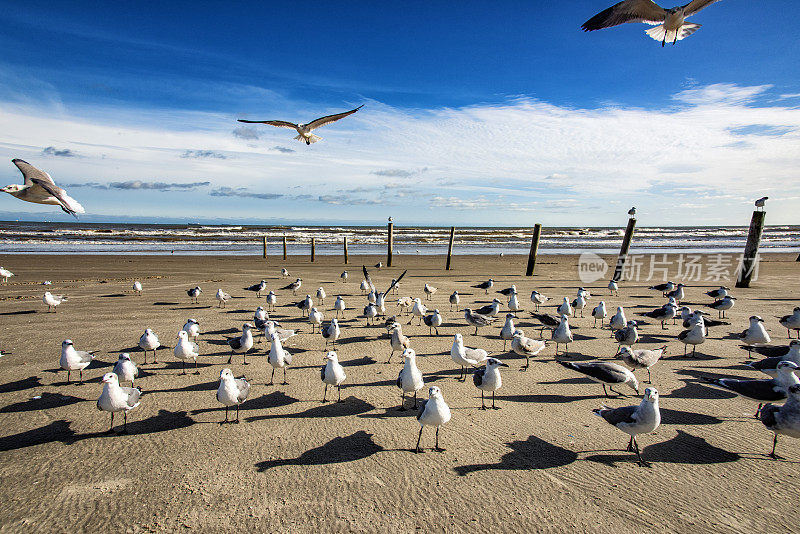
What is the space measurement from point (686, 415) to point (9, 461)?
10.5 meters

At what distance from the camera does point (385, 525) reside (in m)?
4.55

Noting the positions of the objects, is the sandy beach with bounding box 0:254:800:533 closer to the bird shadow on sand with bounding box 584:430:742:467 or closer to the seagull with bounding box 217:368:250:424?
the bird shadow on sand with bounding box 584:430:742:467

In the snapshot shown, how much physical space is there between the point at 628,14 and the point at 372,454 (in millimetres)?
13644

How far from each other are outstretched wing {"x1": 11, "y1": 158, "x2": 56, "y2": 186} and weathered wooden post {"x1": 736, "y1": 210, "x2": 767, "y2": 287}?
26335mm

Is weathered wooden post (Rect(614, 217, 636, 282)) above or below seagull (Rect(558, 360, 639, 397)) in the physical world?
above

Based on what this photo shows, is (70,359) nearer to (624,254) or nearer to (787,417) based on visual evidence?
(787,417)

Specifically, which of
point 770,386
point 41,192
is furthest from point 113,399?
point 770,386

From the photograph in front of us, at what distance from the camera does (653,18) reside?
39.1ft

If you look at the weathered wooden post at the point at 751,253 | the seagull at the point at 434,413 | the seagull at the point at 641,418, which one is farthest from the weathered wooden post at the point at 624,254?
Answer: the seagull at the point at 434,413

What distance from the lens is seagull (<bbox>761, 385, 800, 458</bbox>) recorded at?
5.53m

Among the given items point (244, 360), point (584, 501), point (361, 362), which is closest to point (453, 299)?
point (361, 362)

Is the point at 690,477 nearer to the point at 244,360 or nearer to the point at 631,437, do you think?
the point at 631,437

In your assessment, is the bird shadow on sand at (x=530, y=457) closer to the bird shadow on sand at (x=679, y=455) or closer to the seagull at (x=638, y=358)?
the bird shadow on sand at (x=679, y=455)

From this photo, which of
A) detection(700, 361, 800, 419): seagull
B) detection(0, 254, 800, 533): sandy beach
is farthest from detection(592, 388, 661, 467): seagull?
detection(700, 361, 800, 419): seagull
